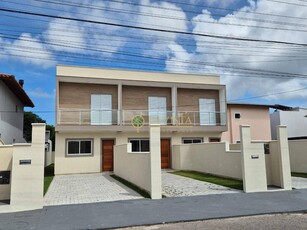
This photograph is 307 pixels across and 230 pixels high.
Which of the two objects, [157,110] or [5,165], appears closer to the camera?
[5,165]

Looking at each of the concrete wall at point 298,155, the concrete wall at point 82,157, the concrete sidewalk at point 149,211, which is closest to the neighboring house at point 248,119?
the concrete wall at point 298,155

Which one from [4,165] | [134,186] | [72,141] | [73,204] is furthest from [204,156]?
[4,165]

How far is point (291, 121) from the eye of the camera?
93.6ft

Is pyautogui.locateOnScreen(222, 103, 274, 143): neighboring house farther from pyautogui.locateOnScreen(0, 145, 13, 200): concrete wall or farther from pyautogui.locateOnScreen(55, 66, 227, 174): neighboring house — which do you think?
pyautogui.locateOnScreen(0, 145, 13, 200): concrete wall

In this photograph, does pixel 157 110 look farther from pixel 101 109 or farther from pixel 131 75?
pixel 101 109

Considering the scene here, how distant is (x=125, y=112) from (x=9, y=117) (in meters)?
7.52

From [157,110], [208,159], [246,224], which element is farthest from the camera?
[157,110]

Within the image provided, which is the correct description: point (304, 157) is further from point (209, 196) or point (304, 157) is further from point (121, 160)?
point (121, 160)

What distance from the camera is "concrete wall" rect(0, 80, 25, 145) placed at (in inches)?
644

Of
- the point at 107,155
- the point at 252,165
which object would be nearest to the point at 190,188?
the point at 252,165

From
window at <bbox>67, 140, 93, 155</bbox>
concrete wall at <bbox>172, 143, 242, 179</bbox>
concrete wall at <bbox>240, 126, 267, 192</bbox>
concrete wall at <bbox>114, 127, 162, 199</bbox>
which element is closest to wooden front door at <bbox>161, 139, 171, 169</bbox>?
concrete wall at <bbox>172, 143, 242, 179</bbox>

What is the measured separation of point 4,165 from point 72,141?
9029 mm

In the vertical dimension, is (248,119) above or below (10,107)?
below

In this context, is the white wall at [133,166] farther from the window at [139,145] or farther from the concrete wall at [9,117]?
the concrete wall at [9,117]
